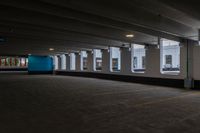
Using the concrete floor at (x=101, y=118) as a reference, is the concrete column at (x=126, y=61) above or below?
above

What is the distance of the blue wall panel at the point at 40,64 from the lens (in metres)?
29.1

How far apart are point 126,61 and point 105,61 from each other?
2.92m

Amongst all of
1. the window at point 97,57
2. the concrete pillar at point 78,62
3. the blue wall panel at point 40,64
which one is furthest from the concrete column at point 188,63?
the blue wall panel at point 40,64

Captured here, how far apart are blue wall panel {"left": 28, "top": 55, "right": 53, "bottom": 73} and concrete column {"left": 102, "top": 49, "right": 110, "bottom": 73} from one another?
13045 millimetres

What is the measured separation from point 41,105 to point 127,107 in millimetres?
2795

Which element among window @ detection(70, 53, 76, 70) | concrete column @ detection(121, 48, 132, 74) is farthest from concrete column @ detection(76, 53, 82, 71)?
concrete column @ detection(121, 48, 132, 74)

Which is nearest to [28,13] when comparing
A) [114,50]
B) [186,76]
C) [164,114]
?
[164,114]

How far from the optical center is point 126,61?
52.0 ft

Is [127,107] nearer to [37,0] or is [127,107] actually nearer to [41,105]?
[41,105]

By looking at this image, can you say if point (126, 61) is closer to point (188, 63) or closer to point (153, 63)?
point (153, 63)

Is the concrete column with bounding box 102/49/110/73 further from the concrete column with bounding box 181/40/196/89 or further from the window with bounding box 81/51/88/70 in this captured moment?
the concrete column with bounding box 181/40/196/89

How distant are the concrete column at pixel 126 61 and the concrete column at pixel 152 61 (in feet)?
6.04

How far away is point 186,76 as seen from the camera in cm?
1161

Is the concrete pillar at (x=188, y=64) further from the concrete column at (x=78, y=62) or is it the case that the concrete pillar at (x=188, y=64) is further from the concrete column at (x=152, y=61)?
the concrete column at (x=78, y=62)
